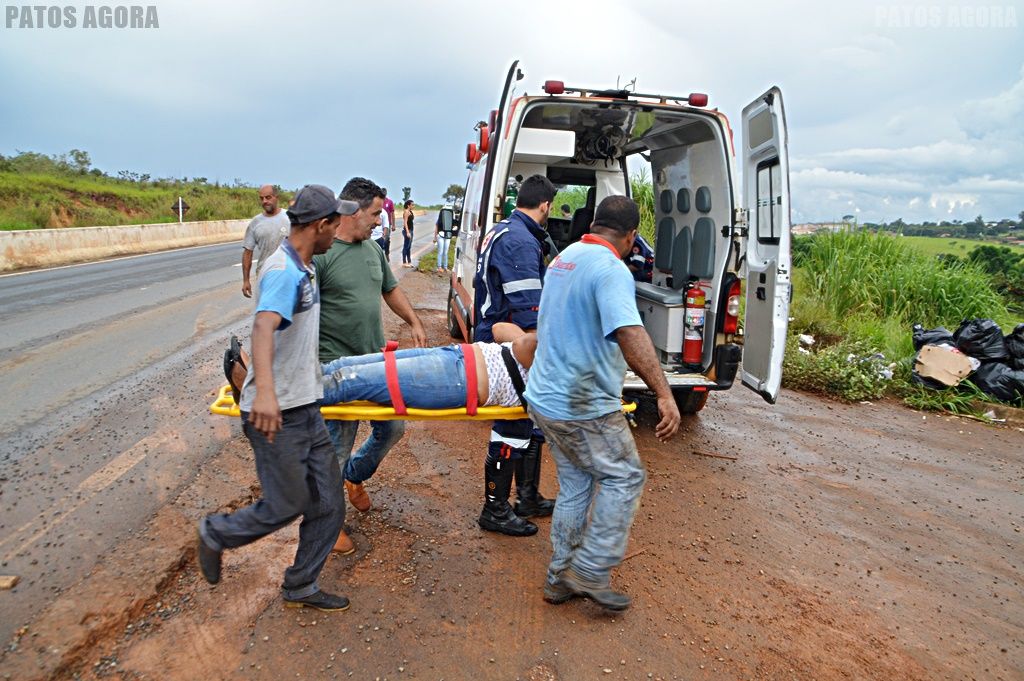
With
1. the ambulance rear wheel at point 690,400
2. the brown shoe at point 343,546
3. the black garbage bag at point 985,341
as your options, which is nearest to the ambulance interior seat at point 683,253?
the ambulance rear wheel at point 690,400

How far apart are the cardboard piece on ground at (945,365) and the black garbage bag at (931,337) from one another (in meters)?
0.28

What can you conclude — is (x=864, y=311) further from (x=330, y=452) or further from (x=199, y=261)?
(x=199, y=261)

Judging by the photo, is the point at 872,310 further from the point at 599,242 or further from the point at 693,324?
the point at 599,242

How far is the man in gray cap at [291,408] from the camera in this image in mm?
2523

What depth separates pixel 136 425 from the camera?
4891mm

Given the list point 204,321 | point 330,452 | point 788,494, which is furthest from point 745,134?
point 204,321

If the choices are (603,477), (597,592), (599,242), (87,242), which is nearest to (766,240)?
(599,242)

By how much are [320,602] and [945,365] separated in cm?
649

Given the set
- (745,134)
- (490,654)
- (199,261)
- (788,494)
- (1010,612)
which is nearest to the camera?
(490,654)

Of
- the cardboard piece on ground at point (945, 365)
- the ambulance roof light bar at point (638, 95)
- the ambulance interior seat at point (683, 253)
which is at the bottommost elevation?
the cardboard piece on ground at point (945, 365)

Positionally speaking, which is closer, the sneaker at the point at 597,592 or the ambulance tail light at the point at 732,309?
the sneaker at the point at 597,592

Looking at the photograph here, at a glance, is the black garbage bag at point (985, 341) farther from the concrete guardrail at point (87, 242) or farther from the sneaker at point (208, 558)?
the concrete guardrail at point (87, 242)

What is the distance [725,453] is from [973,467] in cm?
188

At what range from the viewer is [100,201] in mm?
28438
